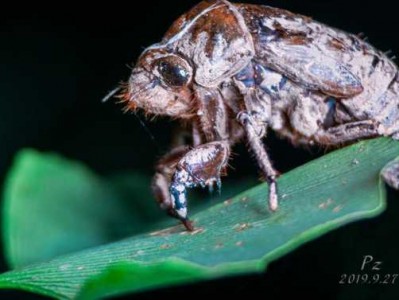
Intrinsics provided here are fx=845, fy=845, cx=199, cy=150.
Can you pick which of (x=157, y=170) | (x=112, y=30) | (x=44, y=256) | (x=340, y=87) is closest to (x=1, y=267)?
(x=44, y=256)

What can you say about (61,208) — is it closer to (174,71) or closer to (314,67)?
(174,71)

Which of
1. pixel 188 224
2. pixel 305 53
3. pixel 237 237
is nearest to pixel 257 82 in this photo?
pixel 305 53

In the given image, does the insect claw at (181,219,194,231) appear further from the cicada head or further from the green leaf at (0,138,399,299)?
the cicada head

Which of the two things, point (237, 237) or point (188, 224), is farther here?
point (188, 224)

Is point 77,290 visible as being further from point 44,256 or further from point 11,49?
point 11,49

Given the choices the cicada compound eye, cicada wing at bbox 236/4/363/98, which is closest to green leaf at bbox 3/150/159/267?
the cicada compound eye
